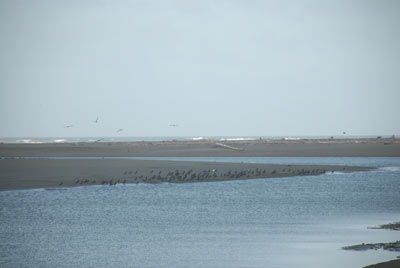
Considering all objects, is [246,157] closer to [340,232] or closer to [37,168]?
[37,168]

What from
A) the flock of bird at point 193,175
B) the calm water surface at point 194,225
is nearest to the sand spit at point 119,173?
the flock of bird at point 193,175

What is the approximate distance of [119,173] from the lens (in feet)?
151

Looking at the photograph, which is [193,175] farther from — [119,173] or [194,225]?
[194,225]

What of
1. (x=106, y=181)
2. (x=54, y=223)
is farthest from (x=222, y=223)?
(x=106, y=181)

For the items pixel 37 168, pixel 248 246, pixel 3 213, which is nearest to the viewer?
pixel 248 246

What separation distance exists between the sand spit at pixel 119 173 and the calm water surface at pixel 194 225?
3089mm

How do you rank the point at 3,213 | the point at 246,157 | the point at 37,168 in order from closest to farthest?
1. the point at 3,213
2. the point at 37,168
3. the point at 246,157

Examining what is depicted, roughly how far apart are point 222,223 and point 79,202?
30.0ft

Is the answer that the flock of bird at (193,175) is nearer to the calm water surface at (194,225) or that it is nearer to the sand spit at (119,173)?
the sand spit at (119,173)

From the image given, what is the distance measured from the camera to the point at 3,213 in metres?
26.4

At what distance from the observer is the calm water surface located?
18.2 meters

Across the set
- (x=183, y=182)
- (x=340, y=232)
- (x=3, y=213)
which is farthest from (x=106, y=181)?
(x=340, y=232)

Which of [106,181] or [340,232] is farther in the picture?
[106,181]

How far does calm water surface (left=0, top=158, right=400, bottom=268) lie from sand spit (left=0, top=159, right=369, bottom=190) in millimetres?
3089
